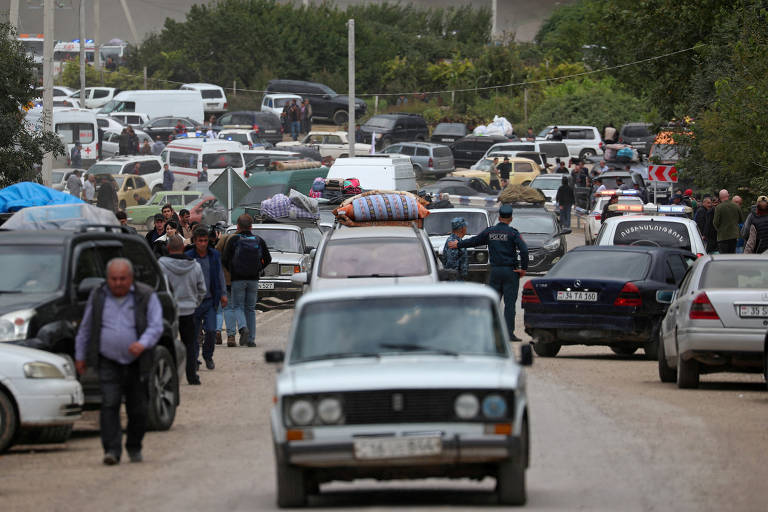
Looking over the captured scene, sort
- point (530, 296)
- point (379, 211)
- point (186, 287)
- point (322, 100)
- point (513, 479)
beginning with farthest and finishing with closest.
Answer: point (322, 100)
point (379, 211)
point (530, 296)
point (186, 287)
point (513, 479)

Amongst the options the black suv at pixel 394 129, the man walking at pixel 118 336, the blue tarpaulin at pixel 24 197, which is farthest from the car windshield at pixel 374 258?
the black suv at pixel 394 129

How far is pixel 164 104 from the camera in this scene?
7538cm

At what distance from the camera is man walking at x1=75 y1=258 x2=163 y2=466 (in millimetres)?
10992

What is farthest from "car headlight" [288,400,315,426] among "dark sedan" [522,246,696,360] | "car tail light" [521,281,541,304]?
"car tail light" [521,281,541,304]

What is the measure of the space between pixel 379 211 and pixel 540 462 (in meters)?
10.8

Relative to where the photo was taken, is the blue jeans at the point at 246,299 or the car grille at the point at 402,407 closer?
the car grille at the point at 402,407

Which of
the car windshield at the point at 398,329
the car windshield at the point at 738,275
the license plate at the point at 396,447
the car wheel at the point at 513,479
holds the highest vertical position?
the car windshield at the point at 398,329

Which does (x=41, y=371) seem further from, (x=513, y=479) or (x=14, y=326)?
(x=513, y=479)

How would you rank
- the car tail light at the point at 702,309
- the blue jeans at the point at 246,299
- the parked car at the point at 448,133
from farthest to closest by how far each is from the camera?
the parked car at the point at 448,133 < the blue jeans at the point at 246,299 < the car tail light at the point at 702,309

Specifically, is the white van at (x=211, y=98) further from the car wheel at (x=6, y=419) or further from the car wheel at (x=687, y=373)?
the car wheel at (x=6, y=419)

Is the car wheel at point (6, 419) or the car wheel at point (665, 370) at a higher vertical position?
the car wheel at point (6, 419)

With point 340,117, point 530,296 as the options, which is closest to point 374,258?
point 530,296

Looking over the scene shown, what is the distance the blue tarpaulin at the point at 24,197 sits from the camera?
70.1ft

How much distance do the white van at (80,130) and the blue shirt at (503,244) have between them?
140 ft
